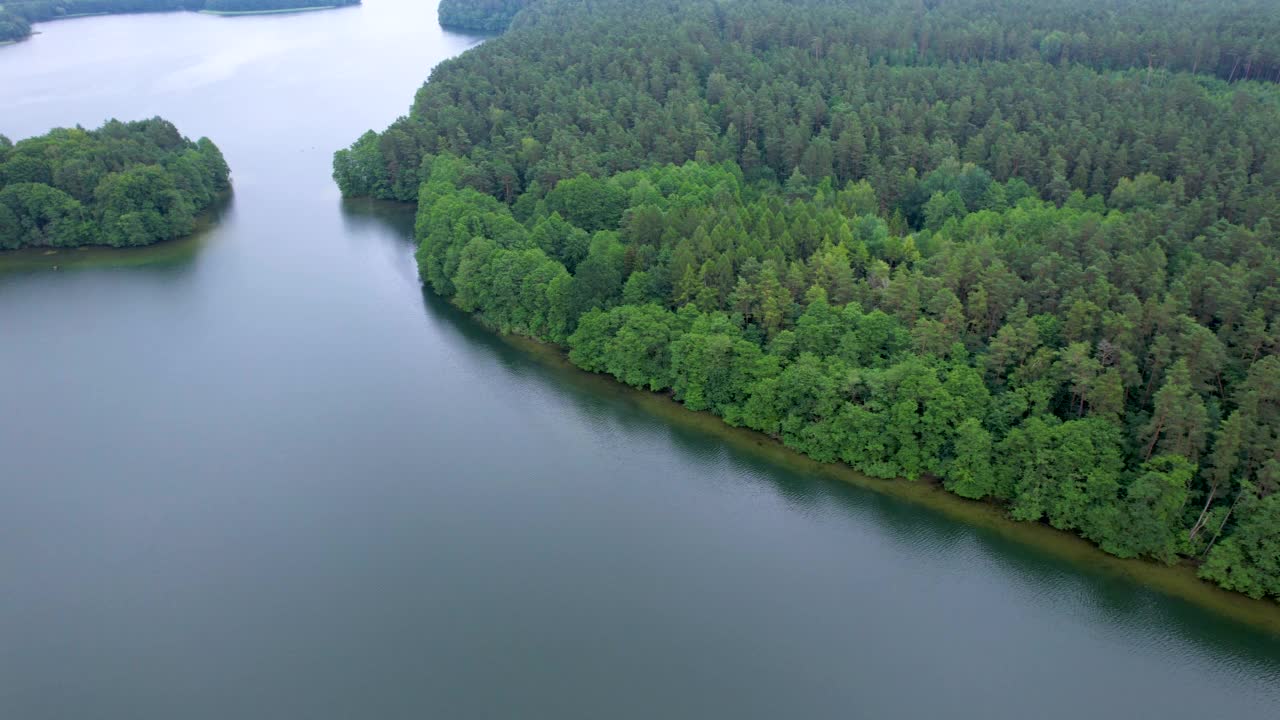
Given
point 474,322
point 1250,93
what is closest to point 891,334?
point 474,322

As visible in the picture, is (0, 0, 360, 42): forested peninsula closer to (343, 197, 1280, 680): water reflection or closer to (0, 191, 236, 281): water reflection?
(0, 191, 236, 281): water reflection

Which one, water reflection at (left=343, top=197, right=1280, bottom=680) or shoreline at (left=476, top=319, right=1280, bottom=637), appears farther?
shoreline at (left=476, top=319, right=1280, bottom=637)


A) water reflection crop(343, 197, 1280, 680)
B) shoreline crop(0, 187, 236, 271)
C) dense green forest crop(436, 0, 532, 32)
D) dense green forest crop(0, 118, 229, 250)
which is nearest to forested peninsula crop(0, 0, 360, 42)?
dense green forest crop(436, 0, 532, 32)

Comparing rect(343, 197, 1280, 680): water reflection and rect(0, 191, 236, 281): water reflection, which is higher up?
rect(343, 197, 1280, 680): water reflection

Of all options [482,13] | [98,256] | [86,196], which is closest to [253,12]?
[482,13]

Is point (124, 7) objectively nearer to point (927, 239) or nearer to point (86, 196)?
point (86, 196)

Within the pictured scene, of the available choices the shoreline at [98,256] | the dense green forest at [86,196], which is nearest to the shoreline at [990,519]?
the shoreline at [98,256]
